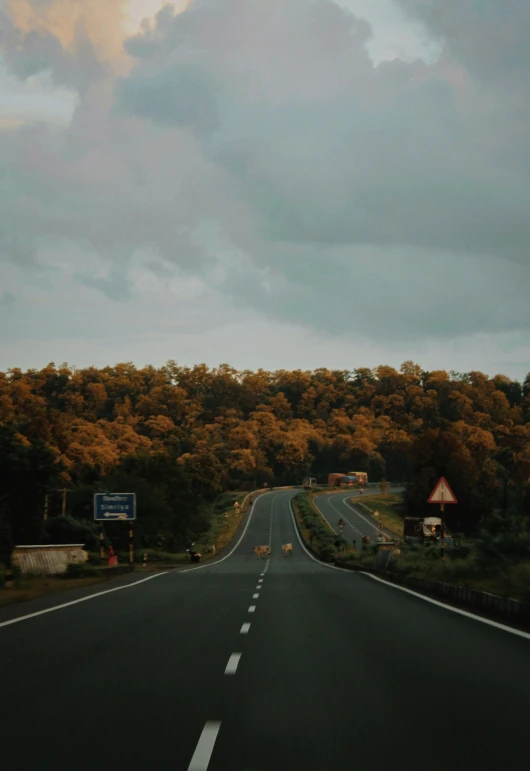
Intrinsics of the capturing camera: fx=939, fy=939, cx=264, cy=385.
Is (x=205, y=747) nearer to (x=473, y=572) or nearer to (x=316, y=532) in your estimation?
(x=473, y=572)

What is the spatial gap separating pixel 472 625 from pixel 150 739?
33.0 feet

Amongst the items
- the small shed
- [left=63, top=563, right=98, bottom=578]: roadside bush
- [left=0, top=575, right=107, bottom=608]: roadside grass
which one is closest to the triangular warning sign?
[left=0, top=575, right=107, bottom=608]: roadside grass

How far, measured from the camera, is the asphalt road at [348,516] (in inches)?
4421

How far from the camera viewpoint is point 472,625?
16312 millimetres

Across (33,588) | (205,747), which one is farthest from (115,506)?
(205,747)

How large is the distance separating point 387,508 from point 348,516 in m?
15.1

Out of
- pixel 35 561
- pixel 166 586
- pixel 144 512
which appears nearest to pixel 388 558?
pixel 166 586

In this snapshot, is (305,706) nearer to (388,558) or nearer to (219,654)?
(219,654)

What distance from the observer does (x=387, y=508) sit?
14750 cm

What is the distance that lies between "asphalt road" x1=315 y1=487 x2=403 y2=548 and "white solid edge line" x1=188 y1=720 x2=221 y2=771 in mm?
91742

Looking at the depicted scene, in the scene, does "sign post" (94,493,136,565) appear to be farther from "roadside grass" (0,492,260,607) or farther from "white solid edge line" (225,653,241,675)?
"white solid edge line" (225,653,241,675)

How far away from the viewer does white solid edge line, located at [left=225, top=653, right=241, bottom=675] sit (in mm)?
11141

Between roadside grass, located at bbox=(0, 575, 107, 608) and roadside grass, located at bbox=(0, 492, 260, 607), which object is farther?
roadside grass, located at bbox=(0, 492, 260, 607)

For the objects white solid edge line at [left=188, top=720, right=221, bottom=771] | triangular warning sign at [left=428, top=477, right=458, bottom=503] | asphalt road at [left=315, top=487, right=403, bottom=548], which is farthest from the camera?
asphalt road at [left=315, top=487, right=403, bottom=548]
